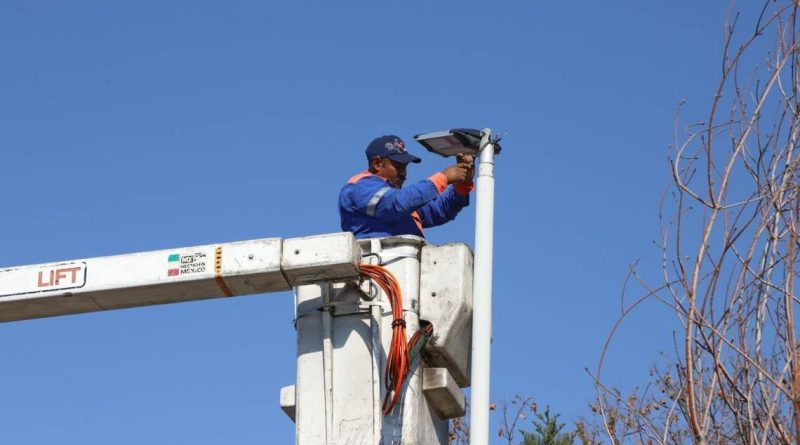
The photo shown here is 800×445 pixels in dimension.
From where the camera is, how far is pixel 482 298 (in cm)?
844

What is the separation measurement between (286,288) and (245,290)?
0.71ft

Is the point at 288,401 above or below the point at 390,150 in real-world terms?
below

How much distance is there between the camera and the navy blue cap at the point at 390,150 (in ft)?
34.1

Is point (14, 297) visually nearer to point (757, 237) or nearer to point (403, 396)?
point (403, 396)

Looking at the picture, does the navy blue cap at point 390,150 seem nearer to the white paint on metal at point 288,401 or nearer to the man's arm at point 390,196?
the man's arm at point 390,196

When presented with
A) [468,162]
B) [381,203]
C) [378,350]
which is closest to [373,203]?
[381,203]

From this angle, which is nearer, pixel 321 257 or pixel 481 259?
pixel 481 259

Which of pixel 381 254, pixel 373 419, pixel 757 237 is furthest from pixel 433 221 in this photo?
pixel 757 237

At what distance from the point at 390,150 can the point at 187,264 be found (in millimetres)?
1941

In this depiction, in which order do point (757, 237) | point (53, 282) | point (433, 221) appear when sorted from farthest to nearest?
point (433, 221) < point (53, 282) < point (757, 237)

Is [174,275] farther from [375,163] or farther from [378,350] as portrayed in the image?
[375,163]

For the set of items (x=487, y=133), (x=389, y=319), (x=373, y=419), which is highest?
(x=487, y=133)

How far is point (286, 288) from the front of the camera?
895 cm

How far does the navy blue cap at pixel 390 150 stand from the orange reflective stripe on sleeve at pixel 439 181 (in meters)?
0.93
